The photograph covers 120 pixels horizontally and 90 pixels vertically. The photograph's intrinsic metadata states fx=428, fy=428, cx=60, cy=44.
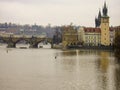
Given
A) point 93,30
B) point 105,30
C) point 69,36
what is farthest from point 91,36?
point 105,30

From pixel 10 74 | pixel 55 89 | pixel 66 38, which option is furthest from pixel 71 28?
pixel 55 89

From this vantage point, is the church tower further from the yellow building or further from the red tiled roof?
the red tiled roof

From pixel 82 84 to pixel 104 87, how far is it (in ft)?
9.13

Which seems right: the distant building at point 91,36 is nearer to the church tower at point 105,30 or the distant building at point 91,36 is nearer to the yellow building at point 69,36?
the yellow building at point 69,36

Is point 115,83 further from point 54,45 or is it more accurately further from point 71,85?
point 54,45

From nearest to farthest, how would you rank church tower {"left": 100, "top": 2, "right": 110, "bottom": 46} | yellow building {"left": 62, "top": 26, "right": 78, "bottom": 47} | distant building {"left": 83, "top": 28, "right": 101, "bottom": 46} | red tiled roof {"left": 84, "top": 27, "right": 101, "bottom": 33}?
1. church tower {"left": 100, "top": 2, "right": 110, "bottom": 46}
2. yellow building {"left": 62, "top": 26, "right": 78, "bottom": 47}
3. distant building {"left": 83, "top": 28, "right": 101, "bottom": 46}
4. red tiled roof {"left": 84, "top": 27, "right": 101, "bottom": 33}

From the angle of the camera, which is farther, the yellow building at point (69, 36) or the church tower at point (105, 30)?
the yellow building at point (69, 36)

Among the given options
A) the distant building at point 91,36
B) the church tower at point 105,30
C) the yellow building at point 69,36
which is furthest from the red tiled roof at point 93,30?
the church tower at point 105,30

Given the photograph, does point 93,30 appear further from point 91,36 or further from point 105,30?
point 105,30

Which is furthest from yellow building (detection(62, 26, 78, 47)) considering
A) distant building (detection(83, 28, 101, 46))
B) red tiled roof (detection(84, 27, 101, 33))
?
red tiled roof (detection(84, 27, 101, 33))

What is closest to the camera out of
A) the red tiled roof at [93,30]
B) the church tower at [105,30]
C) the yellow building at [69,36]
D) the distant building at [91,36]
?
the church tower at [105,30]

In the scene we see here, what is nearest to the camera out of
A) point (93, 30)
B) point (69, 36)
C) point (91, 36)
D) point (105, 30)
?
point (105, 30)

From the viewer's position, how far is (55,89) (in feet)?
130

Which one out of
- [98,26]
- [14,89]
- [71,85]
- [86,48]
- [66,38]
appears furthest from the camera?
[98,26]
